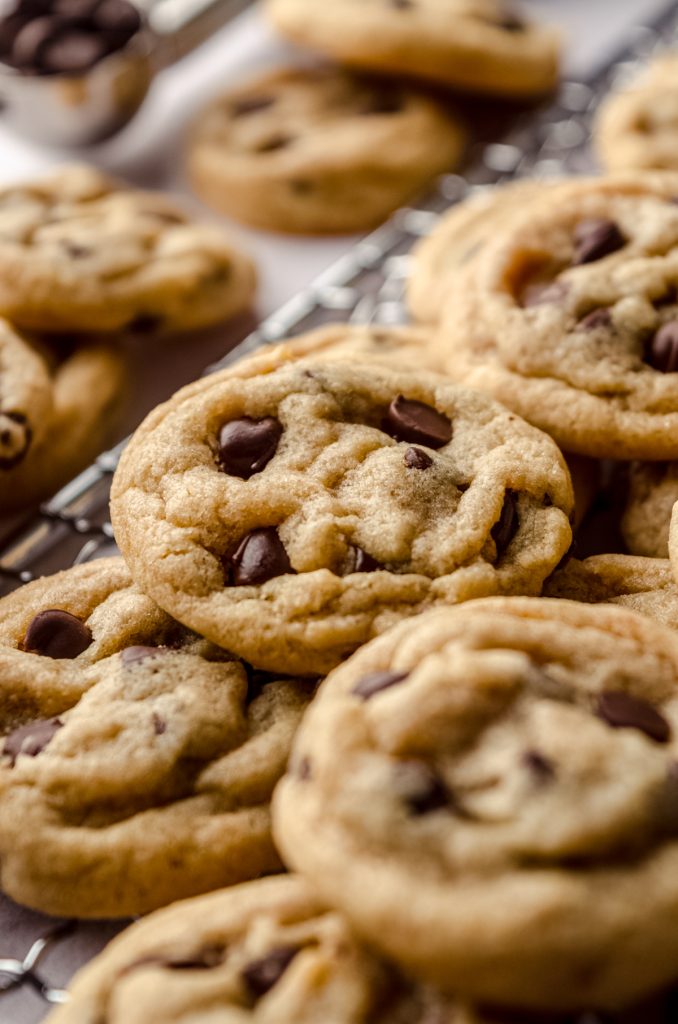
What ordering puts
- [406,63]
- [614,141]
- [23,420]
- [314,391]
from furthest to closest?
[406,63]
[614,141]
[23,420]
[314,391]

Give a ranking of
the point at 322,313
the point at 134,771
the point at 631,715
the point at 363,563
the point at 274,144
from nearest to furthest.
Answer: the point at 631,715, the point at 134,771, the point at 363,563, the point at 322,313, the point at 274,144

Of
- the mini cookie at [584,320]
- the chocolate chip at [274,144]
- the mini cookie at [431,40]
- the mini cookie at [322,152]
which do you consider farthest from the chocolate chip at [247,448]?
the mini cookie at [431,40]

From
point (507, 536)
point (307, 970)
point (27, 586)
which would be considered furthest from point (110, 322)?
point (307, 970)

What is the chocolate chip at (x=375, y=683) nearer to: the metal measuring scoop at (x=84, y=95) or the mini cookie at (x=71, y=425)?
the mini cookie at (x=71, y=425)

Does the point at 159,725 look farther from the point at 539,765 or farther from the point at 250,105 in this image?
the point at 250,105

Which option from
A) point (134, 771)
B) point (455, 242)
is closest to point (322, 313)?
point (455, 242)

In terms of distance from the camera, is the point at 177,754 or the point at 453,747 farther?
the point at 177,754

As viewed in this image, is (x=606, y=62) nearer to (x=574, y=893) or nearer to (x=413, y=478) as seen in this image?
(x=413, y=478)
